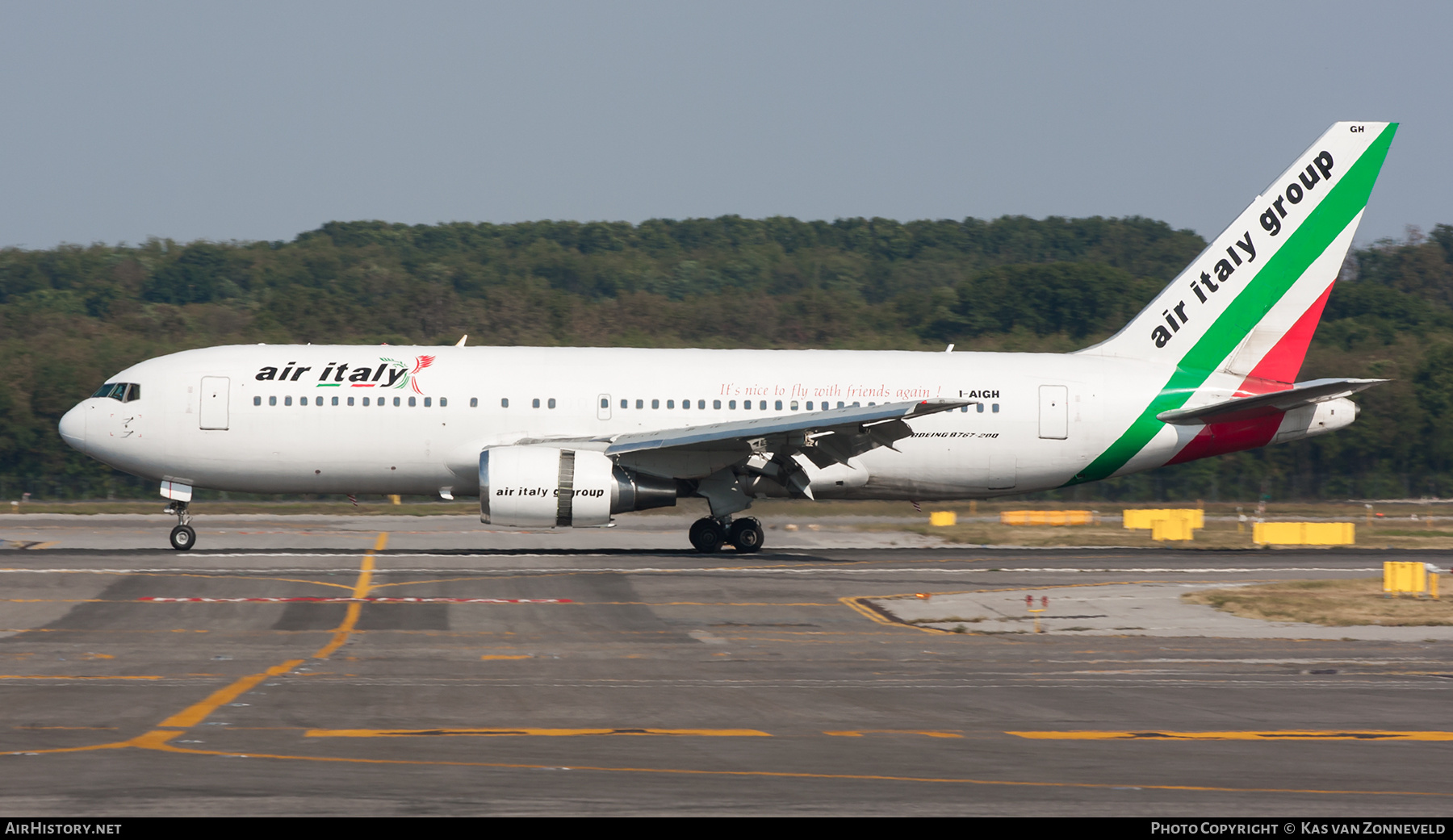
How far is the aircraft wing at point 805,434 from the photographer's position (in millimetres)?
29984

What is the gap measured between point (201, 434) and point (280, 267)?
81.5 m

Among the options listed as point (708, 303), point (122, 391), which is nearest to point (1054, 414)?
point (122, 391)

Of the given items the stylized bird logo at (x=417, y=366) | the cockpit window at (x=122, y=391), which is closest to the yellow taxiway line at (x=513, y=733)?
the stylized bird logo at (x=417, y=366)

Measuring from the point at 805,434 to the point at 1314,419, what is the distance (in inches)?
512

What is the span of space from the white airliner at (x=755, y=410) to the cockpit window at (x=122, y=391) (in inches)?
2.0

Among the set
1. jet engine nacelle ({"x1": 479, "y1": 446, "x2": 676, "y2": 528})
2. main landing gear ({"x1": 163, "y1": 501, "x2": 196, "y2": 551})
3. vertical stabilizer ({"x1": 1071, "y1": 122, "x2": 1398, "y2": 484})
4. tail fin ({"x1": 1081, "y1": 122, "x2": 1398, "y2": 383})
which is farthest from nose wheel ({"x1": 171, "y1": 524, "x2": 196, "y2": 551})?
tail fin ({"x1": 1081, "y1": 122, "x2": 1398, "y2": 383})

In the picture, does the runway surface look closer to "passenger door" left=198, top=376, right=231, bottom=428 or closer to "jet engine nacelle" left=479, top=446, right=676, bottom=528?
"jet engine nacelle" left=479, top=446, right=676, bottom=528

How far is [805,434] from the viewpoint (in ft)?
101

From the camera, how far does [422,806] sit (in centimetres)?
950

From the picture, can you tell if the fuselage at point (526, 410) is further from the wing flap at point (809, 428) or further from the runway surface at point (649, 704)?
the runway surface at point (649, 704)

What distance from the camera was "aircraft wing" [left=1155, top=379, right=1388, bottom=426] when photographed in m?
32.0

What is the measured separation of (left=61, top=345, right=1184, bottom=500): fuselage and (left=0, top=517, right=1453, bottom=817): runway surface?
182 inches
